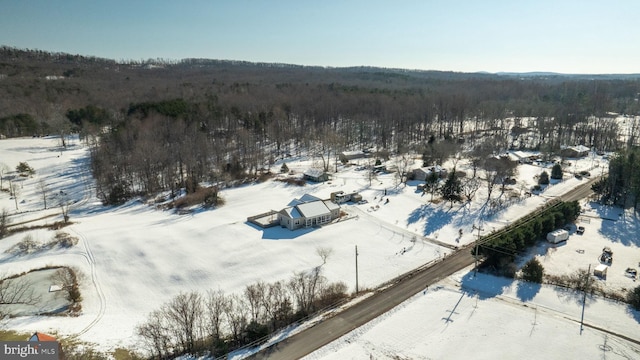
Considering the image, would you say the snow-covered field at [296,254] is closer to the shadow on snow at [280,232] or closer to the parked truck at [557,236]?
the shadow on snow at [280,232]

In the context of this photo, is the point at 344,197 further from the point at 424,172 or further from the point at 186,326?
the point at 186,326

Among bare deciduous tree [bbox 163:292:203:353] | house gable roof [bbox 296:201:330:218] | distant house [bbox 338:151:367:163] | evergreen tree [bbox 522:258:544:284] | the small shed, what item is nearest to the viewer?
bare deciduous tree [bbox 163:292:203:353]

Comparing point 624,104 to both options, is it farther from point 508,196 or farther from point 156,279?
point 156,279

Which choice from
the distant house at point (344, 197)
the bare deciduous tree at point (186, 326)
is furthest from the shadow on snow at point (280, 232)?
the bare deciduous tree at point (186, 326)

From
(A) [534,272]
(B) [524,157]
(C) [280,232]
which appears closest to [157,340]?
(C) [280,232]

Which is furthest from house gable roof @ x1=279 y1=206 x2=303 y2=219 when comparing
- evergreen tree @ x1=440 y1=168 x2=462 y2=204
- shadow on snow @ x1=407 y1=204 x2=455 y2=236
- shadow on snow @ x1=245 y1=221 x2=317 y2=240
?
evergreen tree @ x1=440 y1=168 x2=462 y2=204

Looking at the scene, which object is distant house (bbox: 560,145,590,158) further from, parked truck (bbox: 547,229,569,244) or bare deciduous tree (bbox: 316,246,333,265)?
bare deciduous tree (bbox: 316,246,333,265)
